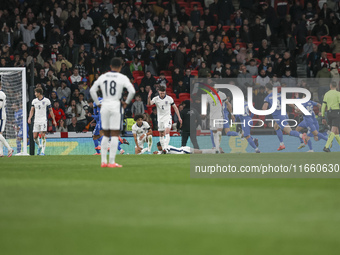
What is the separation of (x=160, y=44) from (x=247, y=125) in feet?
23.6

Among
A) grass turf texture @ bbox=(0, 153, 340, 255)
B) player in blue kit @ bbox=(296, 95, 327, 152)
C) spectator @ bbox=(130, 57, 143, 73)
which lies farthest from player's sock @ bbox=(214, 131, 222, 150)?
grass turf texture @ bbox=(0, 153, 340, 255)

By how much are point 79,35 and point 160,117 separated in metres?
8.60

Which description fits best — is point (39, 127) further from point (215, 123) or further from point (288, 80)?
point (288, 80)

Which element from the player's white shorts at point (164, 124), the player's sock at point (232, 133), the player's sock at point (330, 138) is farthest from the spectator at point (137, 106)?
the player's sock at point (330, 138)

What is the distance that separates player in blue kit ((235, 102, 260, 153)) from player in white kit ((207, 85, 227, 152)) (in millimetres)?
850

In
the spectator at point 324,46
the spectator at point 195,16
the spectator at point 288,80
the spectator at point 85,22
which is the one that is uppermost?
the spectator at point 195,16

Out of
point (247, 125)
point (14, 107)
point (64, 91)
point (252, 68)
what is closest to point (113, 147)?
point (247, 125)

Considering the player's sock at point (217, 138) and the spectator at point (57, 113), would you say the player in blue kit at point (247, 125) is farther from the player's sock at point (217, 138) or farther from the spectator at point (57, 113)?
the spectator at point (57, 113)

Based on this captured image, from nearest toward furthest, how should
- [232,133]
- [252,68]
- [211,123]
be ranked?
[211,123]
[232,133]
[252,68]

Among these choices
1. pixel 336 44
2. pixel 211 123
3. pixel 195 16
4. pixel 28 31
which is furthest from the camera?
pixel 195 16

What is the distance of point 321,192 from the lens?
8188 millimetres

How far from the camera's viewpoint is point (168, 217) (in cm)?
600

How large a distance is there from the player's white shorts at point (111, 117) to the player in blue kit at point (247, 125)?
9393 mm

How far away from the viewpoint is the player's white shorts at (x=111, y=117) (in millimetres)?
12516
